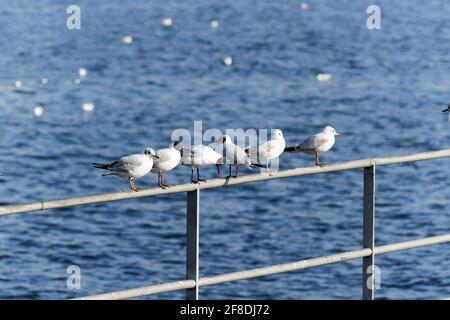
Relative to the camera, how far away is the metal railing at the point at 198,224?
6.37m

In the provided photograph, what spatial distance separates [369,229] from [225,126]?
35790mm

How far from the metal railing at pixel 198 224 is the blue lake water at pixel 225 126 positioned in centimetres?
1845

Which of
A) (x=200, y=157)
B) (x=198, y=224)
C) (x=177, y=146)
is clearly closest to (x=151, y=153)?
(x=200, y=157)

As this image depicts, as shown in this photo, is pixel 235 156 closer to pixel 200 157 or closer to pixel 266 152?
pixel 200 157

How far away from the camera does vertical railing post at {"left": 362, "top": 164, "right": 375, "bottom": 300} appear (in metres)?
7.52

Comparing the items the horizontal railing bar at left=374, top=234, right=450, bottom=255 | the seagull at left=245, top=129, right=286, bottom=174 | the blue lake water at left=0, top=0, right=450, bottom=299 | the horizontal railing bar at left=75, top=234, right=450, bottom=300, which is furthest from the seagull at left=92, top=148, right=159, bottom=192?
the blue lake water at left=0, top=0, right=450, bottom=299

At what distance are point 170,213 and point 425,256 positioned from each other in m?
6.74

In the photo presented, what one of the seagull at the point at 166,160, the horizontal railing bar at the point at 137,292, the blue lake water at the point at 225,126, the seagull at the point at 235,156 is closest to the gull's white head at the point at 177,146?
the seagull at the point at 235,156

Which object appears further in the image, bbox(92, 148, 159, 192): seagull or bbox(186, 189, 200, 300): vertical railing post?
bbox(92, 148, 159, 192): seagull

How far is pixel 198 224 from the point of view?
6.77m

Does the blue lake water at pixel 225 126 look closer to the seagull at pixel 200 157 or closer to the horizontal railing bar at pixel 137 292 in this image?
the seagull at pixel 200 157

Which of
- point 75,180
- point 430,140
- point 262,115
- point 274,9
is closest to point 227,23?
point 274,9

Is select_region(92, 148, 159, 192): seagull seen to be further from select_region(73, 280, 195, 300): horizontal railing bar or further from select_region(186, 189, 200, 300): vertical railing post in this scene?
select_region(73, 280, 195, 300): horizontal railing bar

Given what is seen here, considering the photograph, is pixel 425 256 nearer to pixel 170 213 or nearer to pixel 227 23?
pixel 170 213
